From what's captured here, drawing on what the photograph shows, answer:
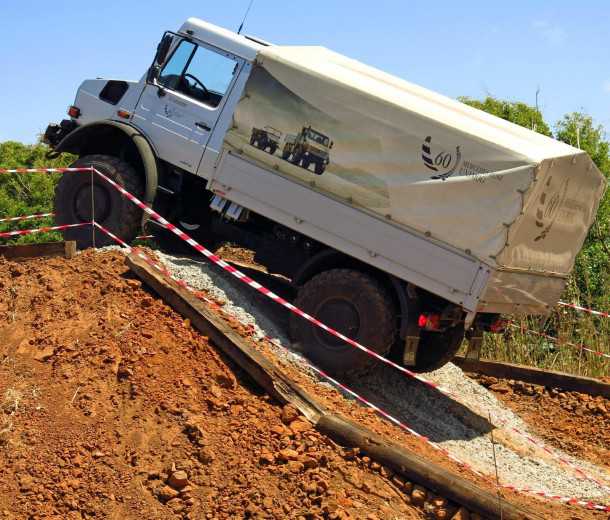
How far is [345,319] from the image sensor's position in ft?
33.5

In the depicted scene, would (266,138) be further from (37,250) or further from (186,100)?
(37,250)

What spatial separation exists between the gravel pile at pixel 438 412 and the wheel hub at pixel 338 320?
15.3 inches

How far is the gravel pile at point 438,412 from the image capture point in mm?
9914

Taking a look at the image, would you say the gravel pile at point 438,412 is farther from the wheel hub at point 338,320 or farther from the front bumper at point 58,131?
the front bumper at point 58,131

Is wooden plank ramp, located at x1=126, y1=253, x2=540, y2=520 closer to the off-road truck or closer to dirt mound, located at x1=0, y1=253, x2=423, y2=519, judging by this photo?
dirt mound, located at x1=0, y1=253, x2=423, y2=519

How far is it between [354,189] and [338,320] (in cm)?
142

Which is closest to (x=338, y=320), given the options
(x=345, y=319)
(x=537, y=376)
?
(x=345, y=319)

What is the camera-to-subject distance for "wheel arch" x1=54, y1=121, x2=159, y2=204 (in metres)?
11.2

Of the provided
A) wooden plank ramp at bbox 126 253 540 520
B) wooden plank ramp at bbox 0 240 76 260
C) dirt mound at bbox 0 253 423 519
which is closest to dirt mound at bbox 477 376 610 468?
wooden plank ramp at bbox 126 253 540 520

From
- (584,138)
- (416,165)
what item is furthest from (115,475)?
(584,138)

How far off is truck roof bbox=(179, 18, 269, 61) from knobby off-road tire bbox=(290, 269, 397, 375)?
2.73 m

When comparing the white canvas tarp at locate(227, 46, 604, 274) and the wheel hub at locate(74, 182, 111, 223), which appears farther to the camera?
the wheel hub at locate(74, 182, 111, 223)

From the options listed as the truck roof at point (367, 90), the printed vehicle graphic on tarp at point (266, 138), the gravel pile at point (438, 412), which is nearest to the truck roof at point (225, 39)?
the truck roof at point (367, 90)

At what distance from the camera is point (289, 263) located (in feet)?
36.2
